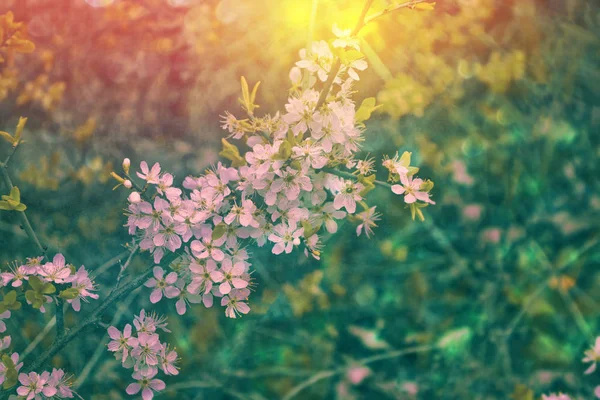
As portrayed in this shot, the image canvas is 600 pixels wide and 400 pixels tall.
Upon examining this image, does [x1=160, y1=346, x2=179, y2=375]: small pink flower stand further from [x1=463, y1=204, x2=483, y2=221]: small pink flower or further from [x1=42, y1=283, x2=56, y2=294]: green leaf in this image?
[x1=463, y1=204, x2=483, y2=221]: small pink flower

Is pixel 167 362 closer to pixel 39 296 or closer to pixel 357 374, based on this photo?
pixel 39 296

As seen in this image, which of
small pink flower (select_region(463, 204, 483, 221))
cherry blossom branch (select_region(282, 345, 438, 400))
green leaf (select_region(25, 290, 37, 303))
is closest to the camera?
green leaf (select_region(25, 290, 37, 303))

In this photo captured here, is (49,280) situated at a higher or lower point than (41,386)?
higher

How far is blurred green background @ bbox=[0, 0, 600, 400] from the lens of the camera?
1.05 m

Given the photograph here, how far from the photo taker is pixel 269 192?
535 millimetres

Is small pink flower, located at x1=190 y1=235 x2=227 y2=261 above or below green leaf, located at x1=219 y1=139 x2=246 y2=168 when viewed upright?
below

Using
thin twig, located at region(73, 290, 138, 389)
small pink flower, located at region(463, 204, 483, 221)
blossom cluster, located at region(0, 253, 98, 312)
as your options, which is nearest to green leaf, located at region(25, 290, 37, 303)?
blossom cluster, located at region(0, 253, 98, 312)

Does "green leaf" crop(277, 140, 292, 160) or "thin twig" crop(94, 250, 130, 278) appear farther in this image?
"thin twig" crop(94, 250, 130, 278)

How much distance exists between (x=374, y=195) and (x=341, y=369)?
352mm

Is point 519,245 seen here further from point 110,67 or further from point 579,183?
point 110,67

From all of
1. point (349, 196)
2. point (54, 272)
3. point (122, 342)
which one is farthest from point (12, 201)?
point (349, 196)

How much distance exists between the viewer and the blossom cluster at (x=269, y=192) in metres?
0.53

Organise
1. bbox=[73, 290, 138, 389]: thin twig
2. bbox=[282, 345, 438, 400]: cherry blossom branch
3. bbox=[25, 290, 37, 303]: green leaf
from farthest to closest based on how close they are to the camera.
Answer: bbox=[282, 345, 438, 400]: cherry blossom branch
bbox=[73, 290, 138, 389]: thin twig
bbox=[25, 290, 37, 303]: green leaf

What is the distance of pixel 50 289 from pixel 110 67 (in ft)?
2.34
